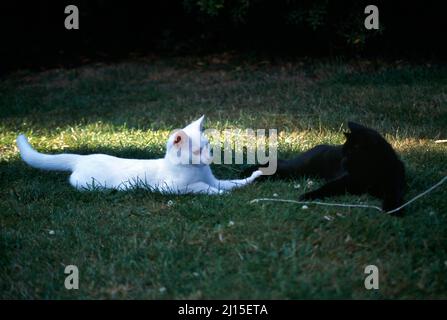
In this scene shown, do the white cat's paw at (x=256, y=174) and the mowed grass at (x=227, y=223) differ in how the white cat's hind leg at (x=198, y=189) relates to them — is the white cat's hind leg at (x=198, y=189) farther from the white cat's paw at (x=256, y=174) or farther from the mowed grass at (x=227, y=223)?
the white cat's paw at (x=256, y=174)

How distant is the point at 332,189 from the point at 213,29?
617cm

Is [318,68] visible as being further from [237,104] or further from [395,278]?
[395,278]

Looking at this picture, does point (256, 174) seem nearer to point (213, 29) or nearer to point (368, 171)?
point (368, 171)

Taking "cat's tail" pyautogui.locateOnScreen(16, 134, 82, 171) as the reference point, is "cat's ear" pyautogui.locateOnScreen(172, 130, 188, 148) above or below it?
above

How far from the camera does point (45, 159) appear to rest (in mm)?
4305

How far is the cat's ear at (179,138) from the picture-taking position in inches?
148

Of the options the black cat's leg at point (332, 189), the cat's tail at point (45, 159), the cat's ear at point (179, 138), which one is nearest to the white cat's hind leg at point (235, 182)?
the cat's ear at point (179, 138)

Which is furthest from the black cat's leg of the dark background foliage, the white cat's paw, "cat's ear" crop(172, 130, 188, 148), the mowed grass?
the dark background foliage

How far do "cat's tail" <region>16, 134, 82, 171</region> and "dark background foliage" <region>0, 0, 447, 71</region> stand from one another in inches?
166

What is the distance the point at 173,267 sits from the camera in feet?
9.61

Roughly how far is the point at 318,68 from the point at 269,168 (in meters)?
4.33

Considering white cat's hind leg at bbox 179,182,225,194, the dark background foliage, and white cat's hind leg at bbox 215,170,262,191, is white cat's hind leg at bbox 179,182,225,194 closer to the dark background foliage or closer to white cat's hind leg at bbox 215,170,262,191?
white cat's hind leg at bbox 215,170,262,191

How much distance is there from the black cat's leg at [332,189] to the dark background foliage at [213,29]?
4463 mm

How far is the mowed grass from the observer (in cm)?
276
